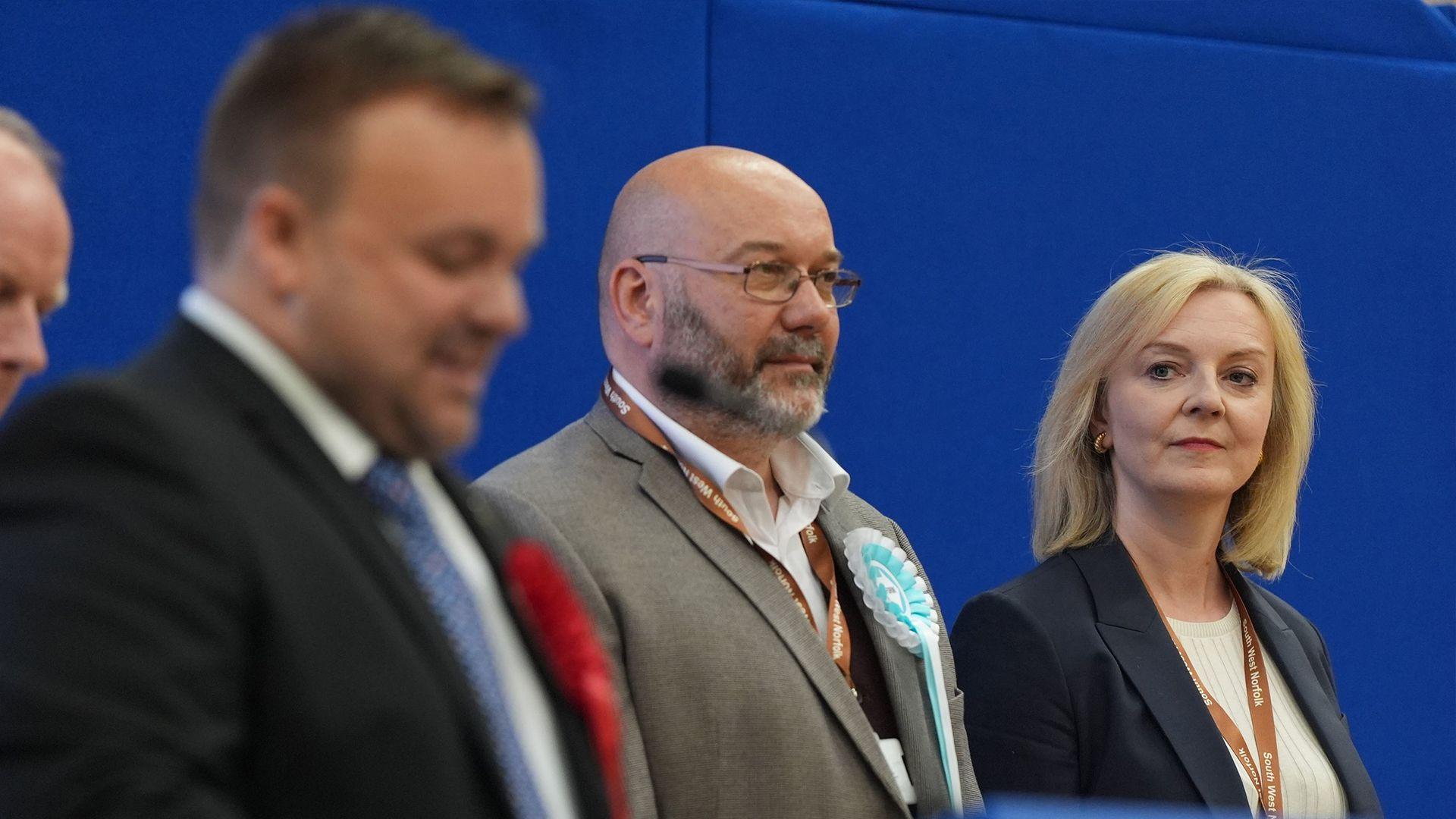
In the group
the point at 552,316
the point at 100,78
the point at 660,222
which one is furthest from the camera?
the point at 552,316

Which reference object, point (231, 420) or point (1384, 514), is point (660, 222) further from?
point (1384, 514)

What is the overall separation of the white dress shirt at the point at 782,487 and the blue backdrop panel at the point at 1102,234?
119cm

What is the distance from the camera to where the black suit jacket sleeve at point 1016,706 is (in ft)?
8.36

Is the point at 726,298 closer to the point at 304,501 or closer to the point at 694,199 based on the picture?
the point at 694,199

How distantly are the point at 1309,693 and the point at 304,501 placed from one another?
2171 mm

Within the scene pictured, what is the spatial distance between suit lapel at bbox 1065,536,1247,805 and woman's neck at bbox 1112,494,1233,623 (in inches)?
2.7

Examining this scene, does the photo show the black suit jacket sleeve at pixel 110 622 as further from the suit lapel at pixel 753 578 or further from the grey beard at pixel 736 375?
the grey beard at pixel 736 375

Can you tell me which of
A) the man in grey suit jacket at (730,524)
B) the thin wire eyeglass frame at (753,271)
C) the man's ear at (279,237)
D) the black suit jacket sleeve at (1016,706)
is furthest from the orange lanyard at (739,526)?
the man's ear at (279,237)

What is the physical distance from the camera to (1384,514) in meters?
4.28

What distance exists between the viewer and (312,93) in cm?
112

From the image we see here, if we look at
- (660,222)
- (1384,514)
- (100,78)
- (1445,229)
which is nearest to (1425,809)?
(1384,514)

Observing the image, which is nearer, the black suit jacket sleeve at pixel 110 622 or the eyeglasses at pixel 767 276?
the black suit jacket sleeve at pixel 110 622

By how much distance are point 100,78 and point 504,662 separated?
2.17m

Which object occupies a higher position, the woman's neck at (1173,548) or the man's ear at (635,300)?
→ the man's ear at (635,300)
